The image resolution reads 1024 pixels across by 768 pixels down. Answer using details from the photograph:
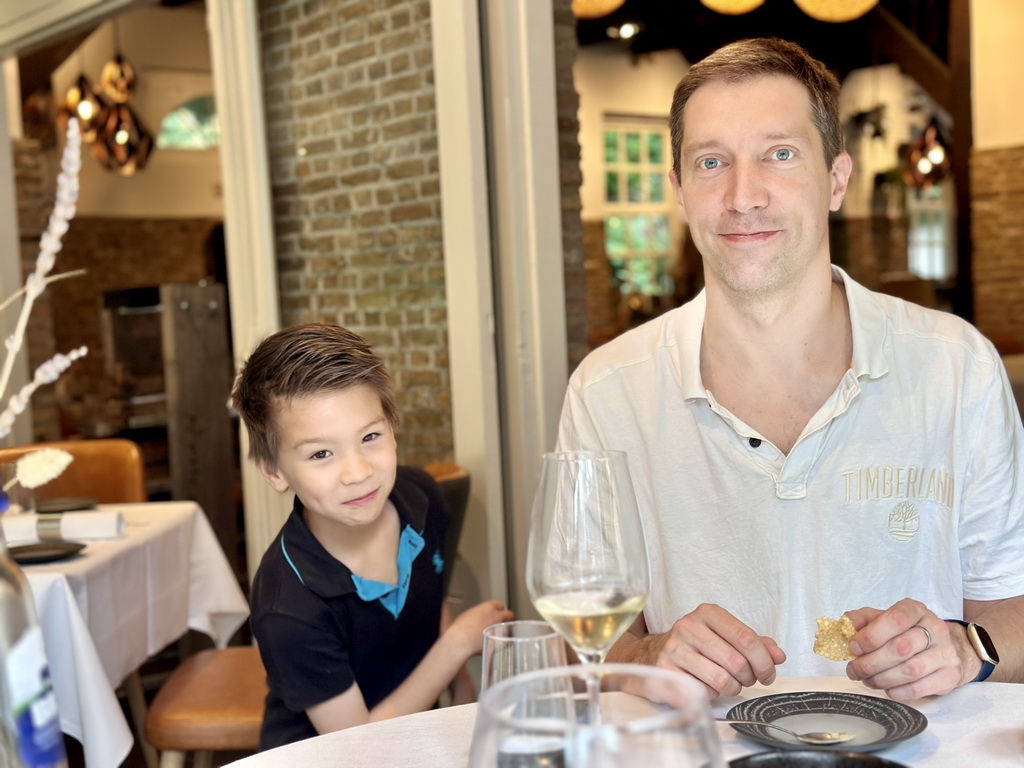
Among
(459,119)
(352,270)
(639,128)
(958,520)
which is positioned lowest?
(958,520)

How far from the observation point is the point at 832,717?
3.22 ft

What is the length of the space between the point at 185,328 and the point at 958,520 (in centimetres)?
394

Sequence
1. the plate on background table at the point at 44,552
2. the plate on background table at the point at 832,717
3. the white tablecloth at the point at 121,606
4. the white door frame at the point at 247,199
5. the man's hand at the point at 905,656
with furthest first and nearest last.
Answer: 1. the white door frame at the point at 247,199
2. the plate on background table at the point at 44,552
3. the white tablecloth at the point at 121,606
4. the man's hand at the point at 905,656
5. the plate on background table at the point at 832,717

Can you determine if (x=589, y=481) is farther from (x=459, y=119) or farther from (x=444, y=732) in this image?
(x=459, y=119)

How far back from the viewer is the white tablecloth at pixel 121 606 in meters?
2.19

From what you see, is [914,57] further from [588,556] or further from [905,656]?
[588,556]

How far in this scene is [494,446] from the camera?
3.33 m

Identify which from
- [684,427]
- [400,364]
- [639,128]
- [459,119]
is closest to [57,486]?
[400,364]

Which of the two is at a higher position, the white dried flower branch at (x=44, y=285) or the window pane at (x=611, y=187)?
the window pane at (x=611, y=187)

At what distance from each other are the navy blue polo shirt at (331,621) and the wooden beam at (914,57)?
856cm

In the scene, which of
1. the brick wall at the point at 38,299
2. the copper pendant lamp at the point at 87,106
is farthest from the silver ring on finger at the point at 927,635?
the copper pendant lamp at the point at 87,106

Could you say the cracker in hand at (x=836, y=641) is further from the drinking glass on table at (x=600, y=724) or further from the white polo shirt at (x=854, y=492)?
the drinking glass on table at (x=600, y=724)

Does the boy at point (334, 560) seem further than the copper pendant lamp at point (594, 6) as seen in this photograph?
No

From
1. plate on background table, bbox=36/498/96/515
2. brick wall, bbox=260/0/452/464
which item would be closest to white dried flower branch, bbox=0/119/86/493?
plate on background table, bbox=36/498/96/515
